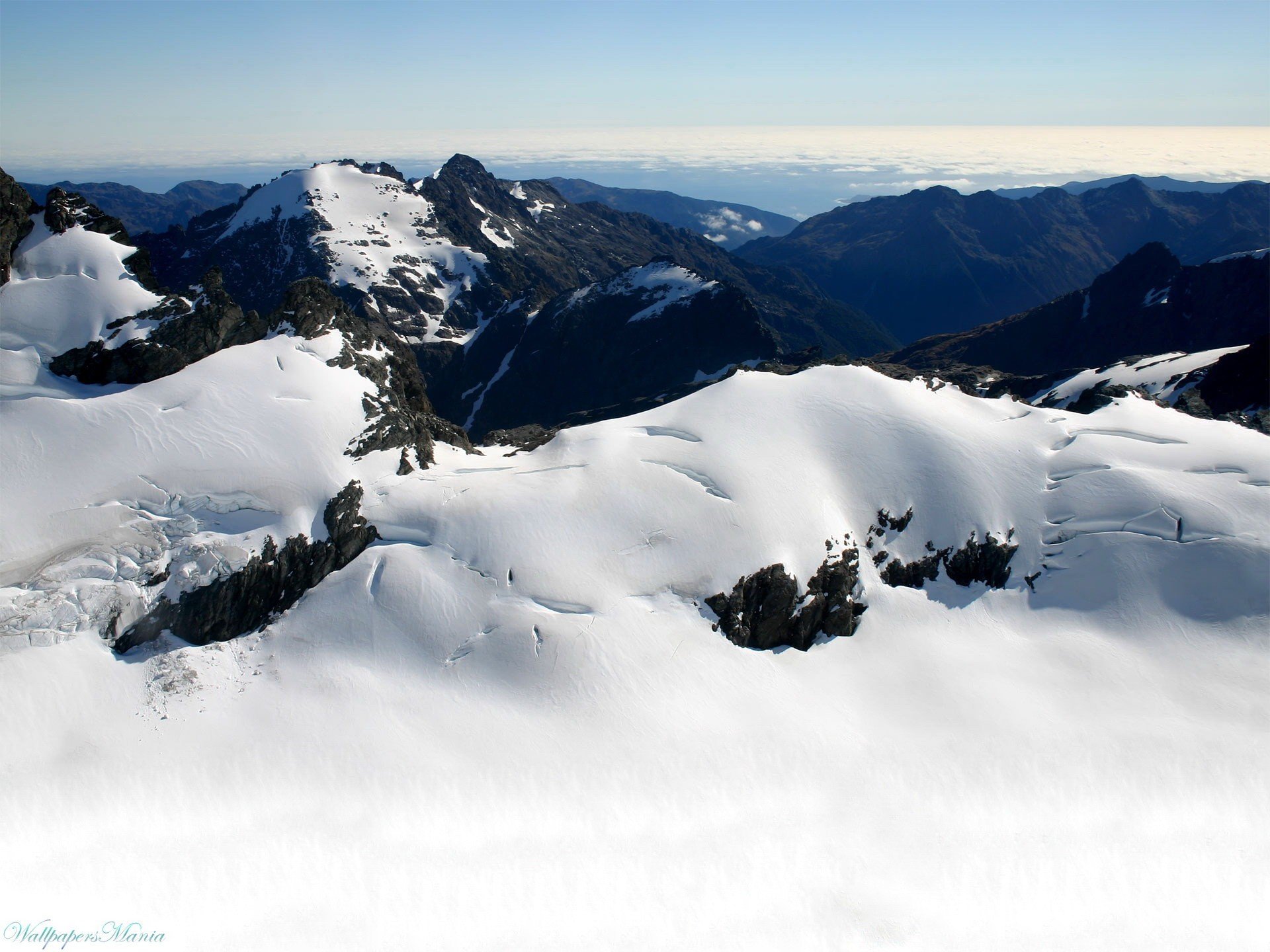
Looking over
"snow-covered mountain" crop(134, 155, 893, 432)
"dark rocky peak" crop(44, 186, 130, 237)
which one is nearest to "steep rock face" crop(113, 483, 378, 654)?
"dark rocky peak" crop(44, 186, 130, 237)

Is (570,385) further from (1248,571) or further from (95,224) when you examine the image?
(1248,571)

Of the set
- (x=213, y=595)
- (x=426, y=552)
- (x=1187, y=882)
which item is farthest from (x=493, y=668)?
(x=1187, y=882)

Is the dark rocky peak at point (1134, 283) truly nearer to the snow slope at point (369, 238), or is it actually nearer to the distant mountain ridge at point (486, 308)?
the distant mountain ridge at point (486, 308)

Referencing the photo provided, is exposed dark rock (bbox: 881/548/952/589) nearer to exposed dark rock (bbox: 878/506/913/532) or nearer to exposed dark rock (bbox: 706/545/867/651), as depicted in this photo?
exposed dark rock (bbox: 878/506/913/532)

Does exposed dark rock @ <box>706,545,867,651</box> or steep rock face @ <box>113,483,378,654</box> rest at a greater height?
steep rock face @ <box>113,483,378,654</box>

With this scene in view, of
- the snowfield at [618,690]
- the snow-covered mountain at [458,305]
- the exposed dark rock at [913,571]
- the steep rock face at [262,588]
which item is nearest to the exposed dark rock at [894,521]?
the snowfield at [618,690]

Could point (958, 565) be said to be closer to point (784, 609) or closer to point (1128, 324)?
point (784, 609)
